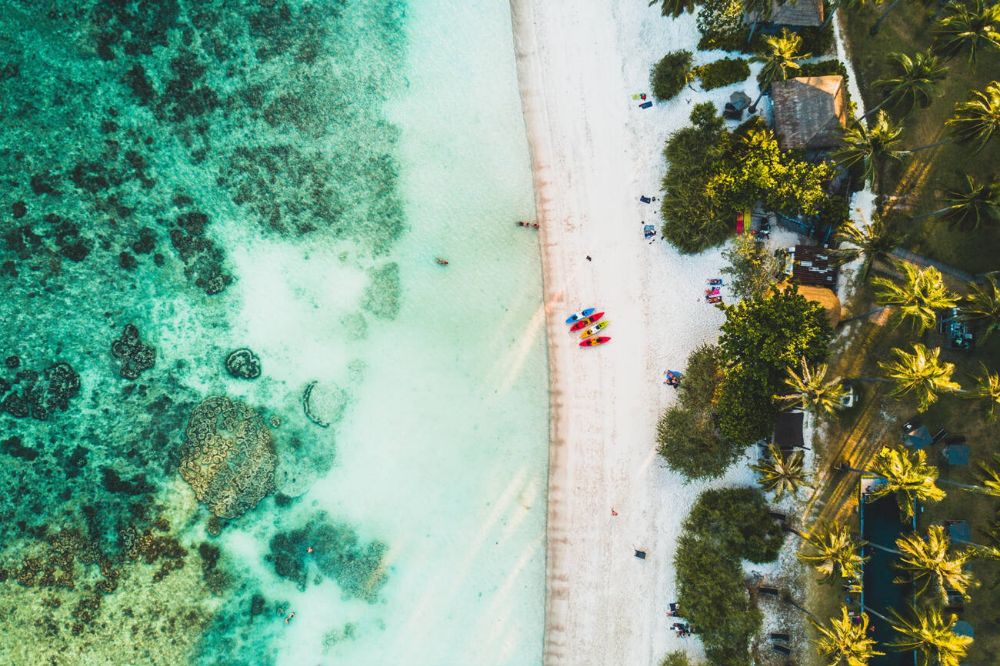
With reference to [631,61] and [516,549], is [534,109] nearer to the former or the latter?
[631,61]

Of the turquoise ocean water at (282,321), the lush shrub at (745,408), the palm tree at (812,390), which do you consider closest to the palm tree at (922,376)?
the palm tree at (812,390)

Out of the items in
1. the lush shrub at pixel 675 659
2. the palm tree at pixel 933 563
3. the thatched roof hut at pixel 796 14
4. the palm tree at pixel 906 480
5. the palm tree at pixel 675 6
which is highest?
the palm tree at pixel 675 6

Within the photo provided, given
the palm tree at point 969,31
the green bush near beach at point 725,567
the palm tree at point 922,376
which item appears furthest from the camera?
the green bush near beach at point 725,567

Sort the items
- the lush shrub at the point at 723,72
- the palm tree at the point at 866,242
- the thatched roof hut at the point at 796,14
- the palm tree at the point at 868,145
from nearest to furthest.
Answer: the palm tree at the point at 868,145 < the palm tree at the point at 866,242 < the thatched roof hut at the point at 796,14 < the lush shrub at the point at 723,72

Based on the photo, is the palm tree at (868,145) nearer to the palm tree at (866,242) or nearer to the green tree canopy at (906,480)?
the palm tree at (866,242)

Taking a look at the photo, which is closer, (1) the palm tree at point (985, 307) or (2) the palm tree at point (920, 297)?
(2) the palm tree at point (920, 297)

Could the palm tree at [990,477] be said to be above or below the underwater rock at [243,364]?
below

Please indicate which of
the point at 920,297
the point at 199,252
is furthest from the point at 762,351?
the point at 199,252
